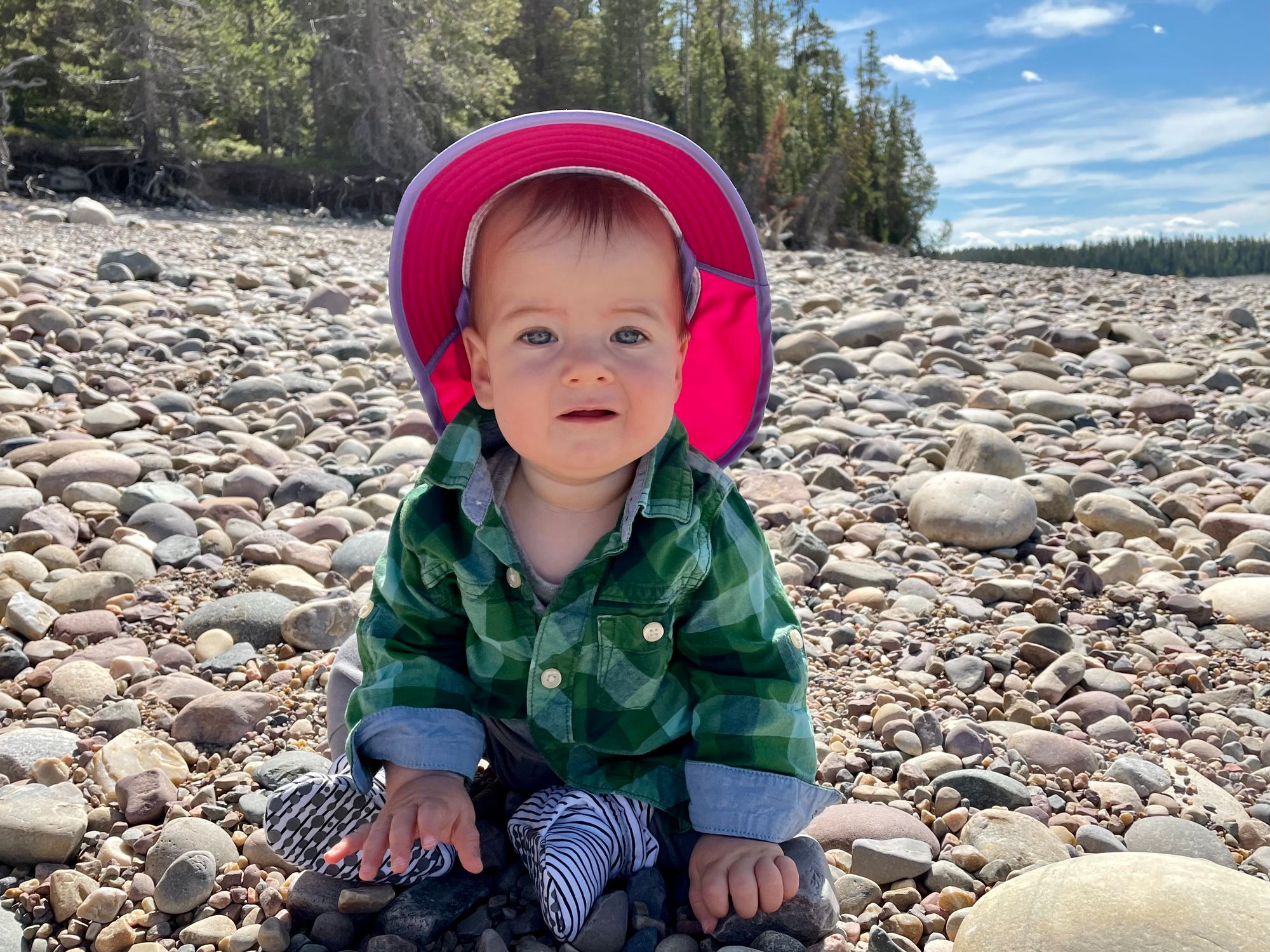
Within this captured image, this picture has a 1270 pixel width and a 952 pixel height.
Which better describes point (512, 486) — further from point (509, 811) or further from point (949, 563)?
point (949, 563)

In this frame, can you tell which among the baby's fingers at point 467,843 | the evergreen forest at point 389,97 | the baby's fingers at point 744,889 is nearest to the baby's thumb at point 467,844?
the baby's fingers at point 467,843

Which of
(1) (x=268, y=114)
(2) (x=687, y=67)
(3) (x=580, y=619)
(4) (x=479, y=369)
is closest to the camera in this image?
(3) (x=580, y=619)

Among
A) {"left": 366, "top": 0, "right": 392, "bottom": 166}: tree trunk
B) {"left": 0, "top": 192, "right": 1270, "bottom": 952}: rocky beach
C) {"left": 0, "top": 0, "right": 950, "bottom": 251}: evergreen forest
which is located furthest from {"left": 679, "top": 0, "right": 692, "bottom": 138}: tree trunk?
{"left": 0, "top": 192, "right": 1270, "bottom": 952}: rocky beach

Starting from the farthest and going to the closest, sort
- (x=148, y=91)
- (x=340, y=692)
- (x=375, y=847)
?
(x=148, y=91), (x=340, y=692), (x=375, y=847)

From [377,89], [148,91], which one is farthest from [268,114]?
[148,91]

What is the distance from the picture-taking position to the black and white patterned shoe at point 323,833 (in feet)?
5.62

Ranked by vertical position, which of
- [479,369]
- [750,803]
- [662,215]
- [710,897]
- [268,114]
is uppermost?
[268,114]

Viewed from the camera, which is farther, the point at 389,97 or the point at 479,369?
the point at 389,97

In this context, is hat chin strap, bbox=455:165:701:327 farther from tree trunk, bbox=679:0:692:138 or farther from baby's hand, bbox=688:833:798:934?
tree trunk, bbox=679:0:692:138

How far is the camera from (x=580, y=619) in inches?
68.0

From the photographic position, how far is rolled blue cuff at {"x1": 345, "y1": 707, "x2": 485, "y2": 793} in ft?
5.75

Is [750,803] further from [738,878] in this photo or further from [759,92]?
[759,92]

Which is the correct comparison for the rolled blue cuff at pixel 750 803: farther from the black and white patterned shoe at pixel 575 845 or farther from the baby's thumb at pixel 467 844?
the baby's thumb at pixel 467 844

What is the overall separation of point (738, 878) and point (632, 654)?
15.0 inches
